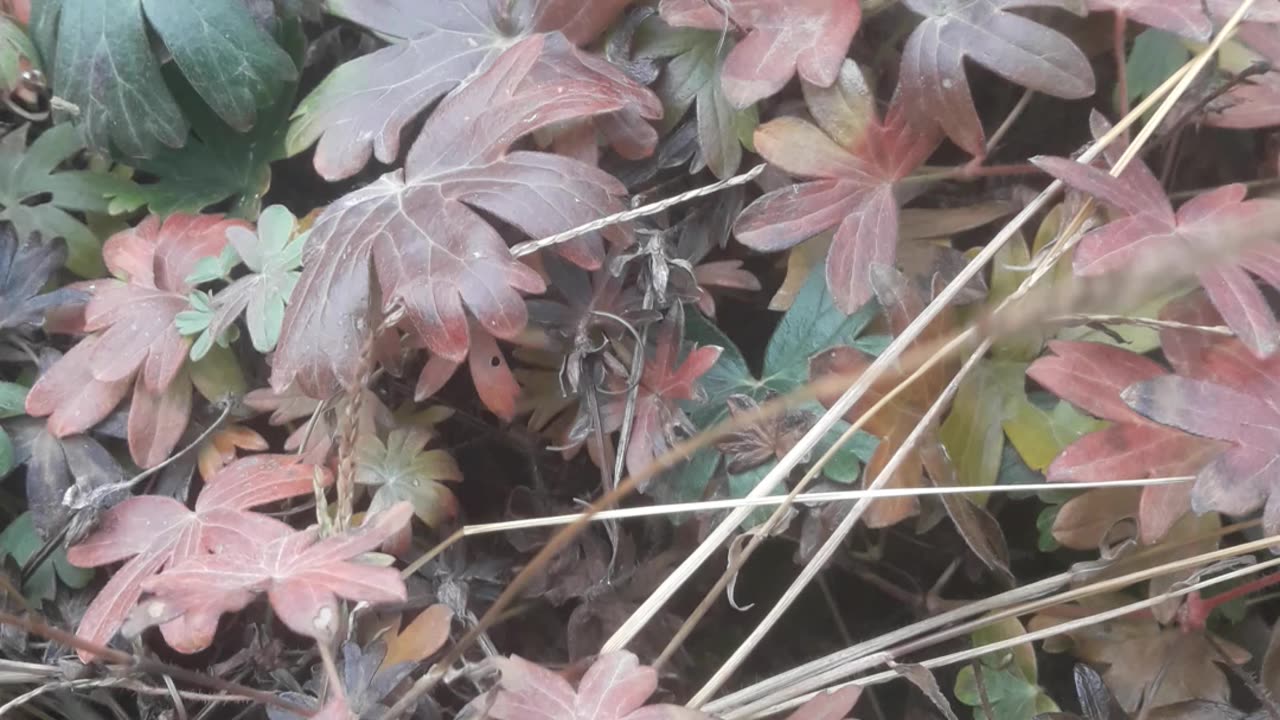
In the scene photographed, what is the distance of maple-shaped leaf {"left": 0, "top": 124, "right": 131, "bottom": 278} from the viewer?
764mm

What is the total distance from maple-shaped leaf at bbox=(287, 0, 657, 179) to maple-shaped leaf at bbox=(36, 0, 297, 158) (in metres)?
0.05

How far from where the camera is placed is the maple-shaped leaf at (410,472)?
66 cm

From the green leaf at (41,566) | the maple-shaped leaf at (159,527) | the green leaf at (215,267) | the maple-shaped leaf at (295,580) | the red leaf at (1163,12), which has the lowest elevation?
the green leaf at (41,566)

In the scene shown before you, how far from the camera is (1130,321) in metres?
0.59

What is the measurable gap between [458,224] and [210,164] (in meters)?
0.33

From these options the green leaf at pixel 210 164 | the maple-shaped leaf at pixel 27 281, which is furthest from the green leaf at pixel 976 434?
the maple-shaped leaf at pixel 27 281

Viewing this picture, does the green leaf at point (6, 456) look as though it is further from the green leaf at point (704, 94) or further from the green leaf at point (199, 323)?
the green leaf at point (704, 94)

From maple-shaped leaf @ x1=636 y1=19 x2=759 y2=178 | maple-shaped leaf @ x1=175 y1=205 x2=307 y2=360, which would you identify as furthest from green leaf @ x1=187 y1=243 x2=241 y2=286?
maple-shaped leaf @ x1=636 y1=19 x2=759 y2=178

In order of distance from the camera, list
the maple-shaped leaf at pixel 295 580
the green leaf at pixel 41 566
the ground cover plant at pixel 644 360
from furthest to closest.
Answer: the green leaf at pixel 41 566 < the ground cover plant at pixel 644 360 < the maple-shaped leaf at pixel 295 580

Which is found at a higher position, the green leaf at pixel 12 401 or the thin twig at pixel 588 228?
the thin twig at pixel 588 228

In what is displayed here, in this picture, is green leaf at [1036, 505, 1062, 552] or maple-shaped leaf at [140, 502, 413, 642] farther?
green leaf at [1036, 505, 1062, 552]

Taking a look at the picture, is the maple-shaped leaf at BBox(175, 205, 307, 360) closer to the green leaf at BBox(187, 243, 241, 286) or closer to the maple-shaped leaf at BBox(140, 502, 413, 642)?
the green leaf at BBox(187, 243, 241, 286)

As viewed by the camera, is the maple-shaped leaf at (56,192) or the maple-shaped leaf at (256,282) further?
the maple-shaped leaf at (56,192)

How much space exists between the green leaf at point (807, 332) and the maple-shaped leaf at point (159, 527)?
13.5 inches
